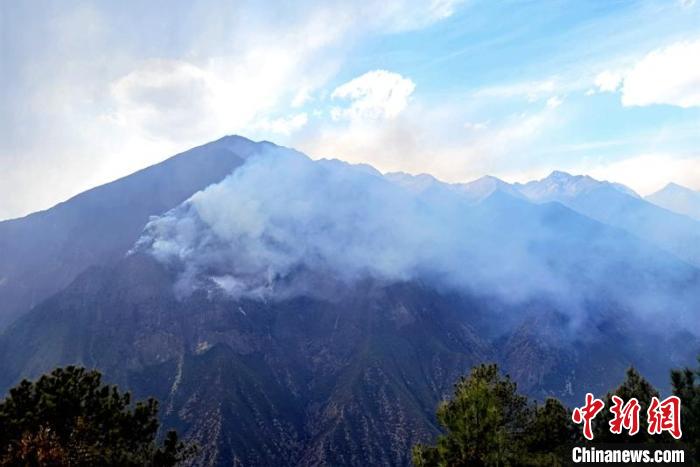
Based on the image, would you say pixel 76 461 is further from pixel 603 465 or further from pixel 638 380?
pixel 638 380

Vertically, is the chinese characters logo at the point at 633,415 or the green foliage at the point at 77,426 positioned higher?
the green foliage at the point at 77,426

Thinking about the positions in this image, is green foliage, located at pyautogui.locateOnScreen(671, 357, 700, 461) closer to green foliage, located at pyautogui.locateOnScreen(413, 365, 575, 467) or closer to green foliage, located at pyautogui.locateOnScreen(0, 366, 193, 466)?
green foliage, located at pyautogui.locateOnScreen(413, 365, 575, 467)

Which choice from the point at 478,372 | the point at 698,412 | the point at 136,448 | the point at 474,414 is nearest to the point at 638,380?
the point at 698,412

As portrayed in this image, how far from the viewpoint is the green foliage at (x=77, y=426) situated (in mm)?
31812

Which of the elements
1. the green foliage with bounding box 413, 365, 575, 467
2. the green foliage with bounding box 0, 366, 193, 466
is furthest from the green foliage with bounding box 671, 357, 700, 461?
the green foliage with bounding box 0, 366, 193, 466

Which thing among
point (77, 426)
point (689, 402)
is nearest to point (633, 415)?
point (689, 402)

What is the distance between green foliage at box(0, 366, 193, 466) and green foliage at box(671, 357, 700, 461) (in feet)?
115

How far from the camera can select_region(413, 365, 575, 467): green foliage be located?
1388 inches

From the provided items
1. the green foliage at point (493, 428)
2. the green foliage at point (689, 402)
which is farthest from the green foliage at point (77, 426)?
the green foliage at point (689, 402)

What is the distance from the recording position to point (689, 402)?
43.2m

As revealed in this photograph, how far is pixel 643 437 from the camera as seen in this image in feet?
139

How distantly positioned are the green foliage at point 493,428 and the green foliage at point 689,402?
8694 mm

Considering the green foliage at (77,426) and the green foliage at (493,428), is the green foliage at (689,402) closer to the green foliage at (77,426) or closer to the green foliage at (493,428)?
the green foliage at (493,428)

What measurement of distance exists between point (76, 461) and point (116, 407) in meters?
6.90
